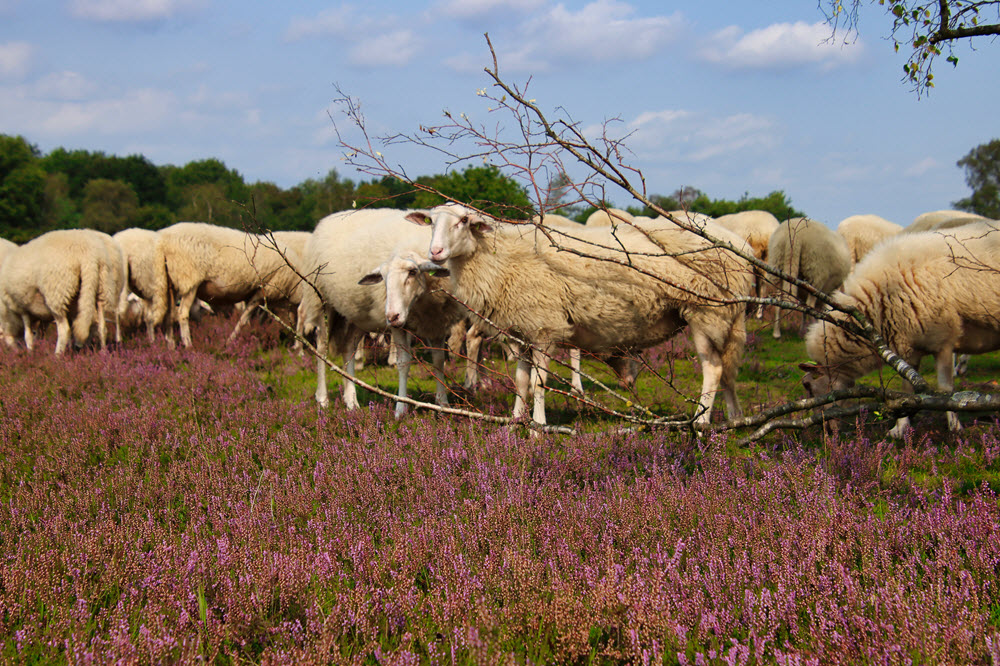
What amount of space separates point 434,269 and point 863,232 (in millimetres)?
12446

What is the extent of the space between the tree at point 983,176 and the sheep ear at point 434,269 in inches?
1925

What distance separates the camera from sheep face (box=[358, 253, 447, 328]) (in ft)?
21.2

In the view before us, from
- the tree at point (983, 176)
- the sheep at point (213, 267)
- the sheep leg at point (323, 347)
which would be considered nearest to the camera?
the sheep leg at point (323, 347)

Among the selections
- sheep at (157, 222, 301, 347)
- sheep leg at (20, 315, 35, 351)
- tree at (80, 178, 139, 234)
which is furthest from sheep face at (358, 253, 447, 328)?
tree at (80, 178, 139, 234)

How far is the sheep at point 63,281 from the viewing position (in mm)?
10359

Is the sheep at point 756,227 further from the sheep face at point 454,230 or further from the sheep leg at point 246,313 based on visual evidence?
the sheep face at point 454,230

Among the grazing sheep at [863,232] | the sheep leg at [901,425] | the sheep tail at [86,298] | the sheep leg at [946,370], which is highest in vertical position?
the grazing sheep at [863,232]

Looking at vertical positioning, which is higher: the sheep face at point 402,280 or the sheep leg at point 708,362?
the sheep face at point 402,280

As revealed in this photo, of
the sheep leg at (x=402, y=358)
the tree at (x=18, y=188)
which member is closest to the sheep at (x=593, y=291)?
the sheep leg at (x=402, y=358)

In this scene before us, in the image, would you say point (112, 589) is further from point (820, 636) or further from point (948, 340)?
point (948, 340)

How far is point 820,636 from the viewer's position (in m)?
2.26

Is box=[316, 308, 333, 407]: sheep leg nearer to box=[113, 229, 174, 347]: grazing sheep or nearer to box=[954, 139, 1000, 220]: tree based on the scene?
box=[113, 229, 174, 347]: grazing sheep

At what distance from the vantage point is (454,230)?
20.7 feet

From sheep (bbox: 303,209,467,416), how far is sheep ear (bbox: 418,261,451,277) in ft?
0.04
